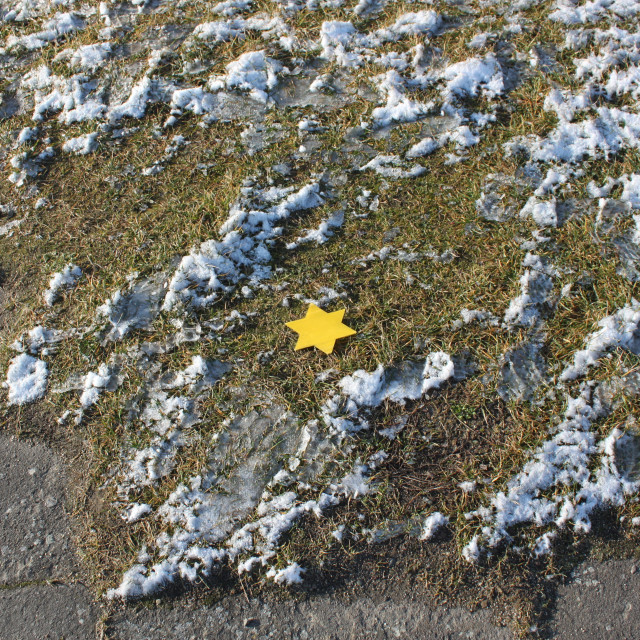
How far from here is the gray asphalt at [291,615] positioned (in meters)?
2.02

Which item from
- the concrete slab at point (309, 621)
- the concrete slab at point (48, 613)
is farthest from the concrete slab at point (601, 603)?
the concrete slab at point (48, 613)

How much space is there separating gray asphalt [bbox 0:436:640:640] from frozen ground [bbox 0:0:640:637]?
0.24ft

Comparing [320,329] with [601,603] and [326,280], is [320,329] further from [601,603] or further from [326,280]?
[601,603]

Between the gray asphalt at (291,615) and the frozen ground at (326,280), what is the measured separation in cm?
7

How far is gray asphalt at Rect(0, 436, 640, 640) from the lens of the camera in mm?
2023

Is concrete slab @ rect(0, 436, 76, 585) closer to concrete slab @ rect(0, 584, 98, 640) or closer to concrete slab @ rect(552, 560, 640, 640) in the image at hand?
concrete slab @ rect(0, 584, 98, 640)

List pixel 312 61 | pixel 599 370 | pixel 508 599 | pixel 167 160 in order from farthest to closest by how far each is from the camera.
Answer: pixel 312 61, pixel 167 160, pixel 599 370, pixel 508 599

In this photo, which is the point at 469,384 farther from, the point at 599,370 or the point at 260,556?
the point at 260,556

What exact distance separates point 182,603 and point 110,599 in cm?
27

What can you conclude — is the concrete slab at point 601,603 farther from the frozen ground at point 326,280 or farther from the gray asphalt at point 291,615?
the frozen ground at point 326,280

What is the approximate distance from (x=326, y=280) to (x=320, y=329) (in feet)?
1.03

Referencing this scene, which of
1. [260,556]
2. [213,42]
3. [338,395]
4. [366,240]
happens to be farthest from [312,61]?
[260,556]

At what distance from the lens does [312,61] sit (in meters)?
3.94

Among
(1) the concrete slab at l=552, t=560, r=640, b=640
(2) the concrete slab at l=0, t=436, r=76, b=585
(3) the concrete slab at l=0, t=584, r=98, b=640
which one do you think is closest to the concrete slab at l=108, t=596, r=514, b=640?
(3) the concrete slab at l=0, t=584, r=98, b=640
